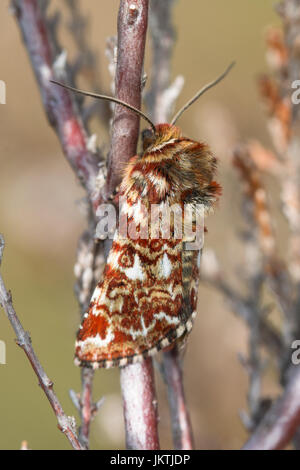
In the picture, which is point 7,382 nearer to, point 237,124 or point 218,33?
point 237,124

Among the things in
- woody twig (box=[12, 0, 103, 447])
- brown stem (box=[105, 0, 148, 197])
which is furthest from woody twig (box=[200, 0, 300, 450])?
brown stem (box=[105, 0, 148, 197])

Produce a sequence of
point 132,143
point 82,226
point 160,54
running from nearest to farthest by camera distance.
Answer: point 132,143
point 160,54
point 82,226

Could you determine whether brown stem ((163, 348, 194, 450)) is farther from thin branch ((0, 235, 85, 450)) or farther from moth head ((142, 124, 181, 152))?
moth head ((142, 124, 181, 152))

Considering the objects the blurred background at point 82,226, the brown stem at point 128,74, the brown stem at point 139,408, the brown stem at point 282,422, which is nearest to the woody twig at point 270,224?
the blurred background at point 82,226

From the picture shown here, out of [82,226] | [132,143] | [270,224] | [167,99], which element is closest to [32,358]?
[132,143]

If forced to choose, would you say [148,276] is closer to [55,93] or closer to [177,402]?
[177,402]

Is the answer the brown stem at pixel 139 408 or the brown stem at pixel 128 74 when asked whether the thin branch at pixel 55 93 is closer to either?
the brown stem at pixel 128 74
